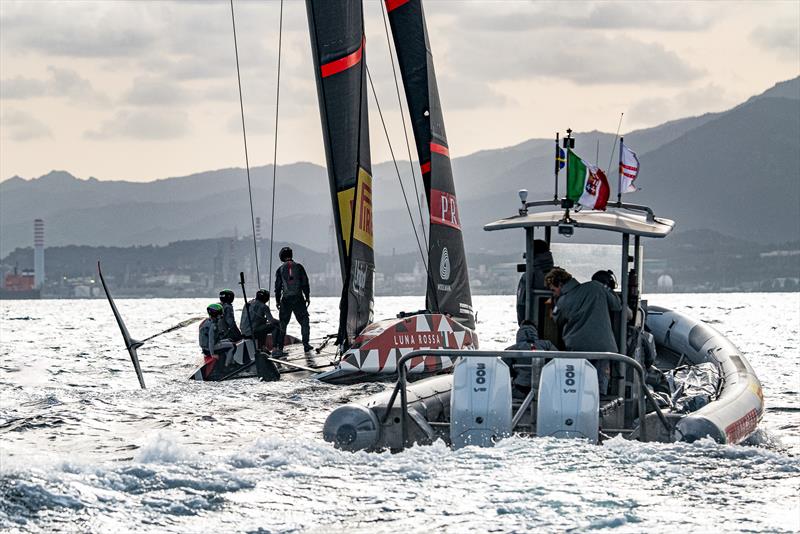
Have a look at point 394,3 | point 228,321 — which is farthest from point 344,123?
point 228,321

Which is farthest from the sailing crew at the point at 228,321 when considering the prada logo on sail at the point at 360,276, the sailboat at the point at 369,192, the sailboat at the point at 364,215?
the prada logo on sail at the point at 360,276

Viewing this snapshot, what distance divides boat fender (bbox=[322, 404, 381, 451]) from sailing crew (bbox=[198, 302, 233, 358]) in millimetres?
7746

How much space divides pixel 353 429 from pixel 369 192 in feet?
29.6

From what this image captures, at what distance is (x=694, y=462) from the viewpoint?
9.46 metres

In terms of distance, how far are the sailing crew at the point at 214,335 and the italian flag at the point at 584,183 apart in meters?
7.38

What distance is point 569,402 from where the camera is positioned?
9867 millimetres

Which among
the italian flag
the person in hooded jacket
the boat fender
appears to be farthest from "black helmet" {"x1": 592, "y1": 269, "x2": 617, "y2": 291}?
the boat fender

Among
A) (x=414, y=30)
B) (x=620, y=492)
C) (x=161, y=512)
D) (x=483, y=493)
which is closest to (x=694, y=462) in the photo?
(x=620, y=492)

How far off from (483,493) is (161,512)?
7.22 feet

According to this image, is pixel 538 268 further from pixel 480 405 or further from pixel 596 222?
pixel 480 405

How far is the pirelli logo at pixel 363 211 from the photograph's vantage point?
1832cm

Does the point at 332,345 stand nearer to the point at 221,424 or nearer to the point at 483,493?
the point at 221,424

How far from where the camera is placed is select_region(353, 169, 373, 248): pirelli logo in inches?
721

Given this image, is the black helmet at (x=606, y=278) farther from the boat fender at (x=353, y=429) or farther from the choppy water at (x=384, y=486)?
the boat fender at (x=353, y=429)
